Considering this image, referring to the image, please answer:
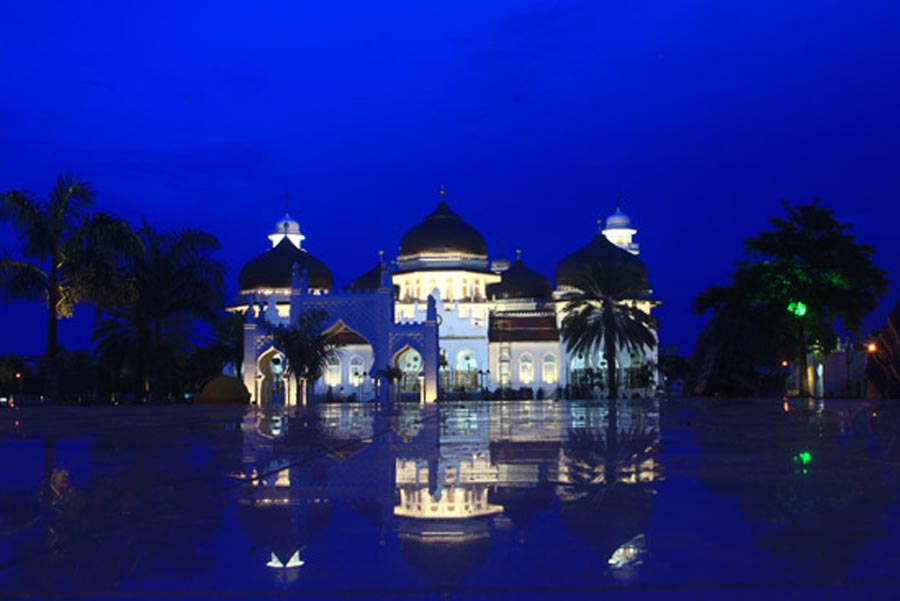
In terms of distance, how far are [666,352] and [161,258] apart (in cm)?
6386

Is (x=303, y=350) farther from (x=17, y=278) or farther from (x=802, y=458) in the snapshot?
(x=802, y=458)

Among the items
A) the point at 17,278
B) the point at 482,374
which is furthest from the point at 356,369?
the point at 17,278

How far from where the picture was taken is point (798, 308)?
119 feet

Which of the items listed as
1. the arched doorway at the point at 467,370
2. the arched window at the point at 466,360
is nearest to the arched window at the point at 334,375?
the arched doorway at the point at 467,370

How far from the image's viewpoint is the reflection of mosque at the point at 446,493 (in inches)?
108

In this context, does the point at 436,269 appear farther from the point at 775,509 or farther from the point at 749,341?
the point at 775,509

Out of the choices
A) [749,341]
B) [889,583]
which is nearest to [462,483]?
[889,583]

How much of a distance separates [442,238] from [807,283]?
30823 mm

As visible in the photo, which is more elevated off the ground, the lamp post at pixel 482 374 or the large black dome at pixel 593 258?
the large black dome at pixel 593 258

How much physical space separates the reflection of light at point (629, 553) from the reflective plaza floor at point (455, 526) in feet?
0.04

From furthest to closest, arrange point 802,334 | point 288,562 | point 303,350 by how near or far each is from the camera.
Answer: point 303,350
point 802,334
point 288,562

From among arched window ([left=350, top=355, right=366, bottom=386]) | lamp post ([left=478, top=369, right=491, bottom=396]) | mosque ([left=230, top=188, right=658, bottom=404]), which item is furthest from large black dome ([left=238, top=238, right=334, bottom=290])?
lamp post ([left=478, top=369, right=491, bottom=396])

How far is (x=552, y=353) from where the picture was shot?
6341cm

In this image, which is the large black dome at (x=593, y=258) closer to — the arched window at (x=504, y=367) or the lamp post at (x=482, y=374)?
the arched window at (x=504, y=367)
